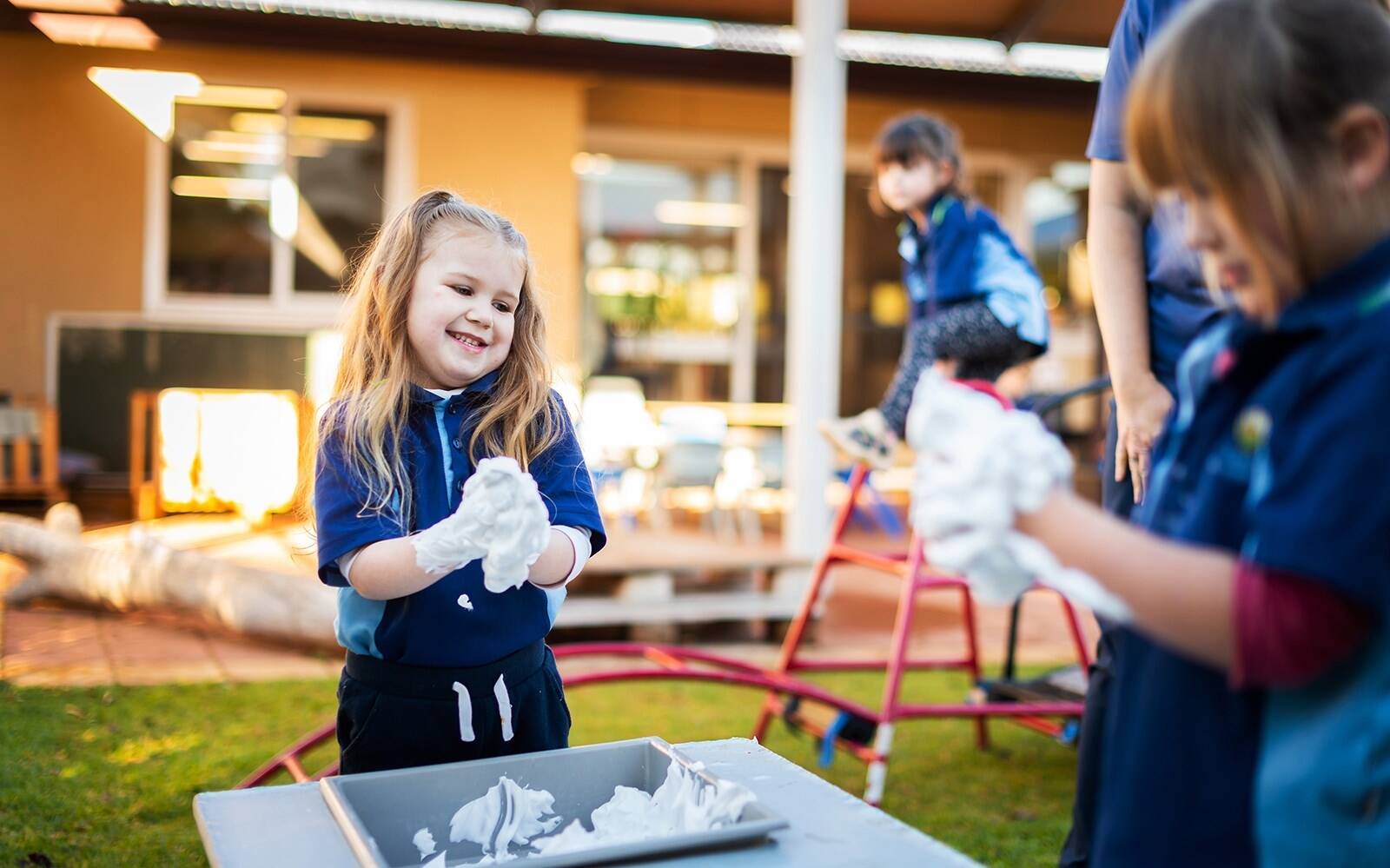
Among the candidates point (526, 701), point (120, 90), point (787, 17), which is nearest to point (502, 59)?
point (787, 17)

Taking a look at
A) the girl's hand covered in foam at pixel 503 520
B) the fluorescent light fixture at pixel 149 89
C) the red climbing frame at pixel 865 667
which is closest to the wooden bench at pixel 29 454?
the fluorescent light fixture at pixel 149 89

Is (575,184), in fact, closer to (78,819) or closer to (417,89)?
(417,89)

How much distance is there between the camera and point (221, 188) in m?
8.38

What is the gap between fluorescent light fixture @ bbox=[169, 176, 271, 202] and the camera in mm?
8305

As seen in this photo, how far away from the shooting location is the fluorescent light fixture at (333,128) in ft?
27.5

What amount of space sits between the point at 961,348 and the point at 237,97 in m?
6.56

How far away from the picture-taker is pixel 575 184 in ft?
28.1

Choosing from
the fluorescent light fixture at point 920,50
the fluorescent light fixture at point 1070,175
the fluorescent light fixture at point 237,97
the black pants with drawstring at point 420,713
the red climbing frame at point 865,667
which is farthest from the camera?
the fluorescent light fixture at point 1070,175

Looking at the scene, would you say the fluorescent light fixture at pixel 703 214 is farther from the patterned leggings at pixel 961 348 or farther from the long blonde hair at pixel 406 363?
the long blonde hair at pixel 406 363

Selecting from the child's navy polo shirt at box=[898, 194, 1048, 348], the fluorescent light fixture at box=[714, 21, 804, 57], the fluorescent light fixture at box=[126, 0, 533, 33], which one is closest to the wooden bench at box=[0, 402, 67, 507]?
the fluorescent light fixture at box=[126, 0, 533, 33]

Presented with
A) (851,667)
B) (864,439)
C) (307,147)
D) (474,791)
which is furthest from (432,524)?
(307,147)

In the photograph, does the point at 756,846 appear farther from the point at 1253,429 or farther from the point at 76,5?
the point at 76,5

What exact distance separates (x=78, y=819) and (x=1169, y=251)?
2514mm

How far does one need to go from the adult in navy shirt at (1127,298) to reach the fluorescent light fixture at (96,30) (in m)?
7.07
